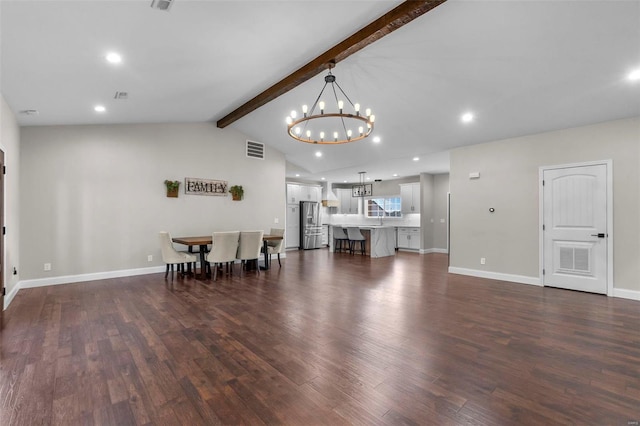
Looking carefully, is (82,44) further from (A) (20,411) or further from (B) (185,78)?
(A) (20,411)

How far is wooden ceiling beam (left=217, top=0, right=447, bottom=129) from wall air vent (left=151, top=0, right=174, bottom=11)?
6.29 ft

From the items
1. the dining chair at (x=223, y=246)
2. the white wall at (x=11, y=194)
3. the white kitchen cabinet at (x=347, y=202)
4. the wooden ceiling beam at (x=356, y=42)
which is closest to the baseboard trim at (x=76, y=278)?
the white wall at (x=11, y=194)

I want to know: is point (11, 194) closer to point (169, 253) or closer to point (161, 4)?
point (169, 253)

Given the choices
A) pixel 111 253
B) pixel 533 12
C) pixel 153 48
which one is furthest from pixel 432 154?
pixel 111 253

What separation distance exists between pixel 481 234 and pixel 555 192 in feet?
4.61

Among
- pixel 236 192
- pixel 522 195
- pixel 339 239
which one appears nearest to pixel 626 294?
pixel 522 195

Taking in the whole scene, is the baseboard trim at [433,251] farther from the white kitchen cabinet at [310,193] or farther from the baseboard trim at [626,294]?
the baseboard trim at [626,294]

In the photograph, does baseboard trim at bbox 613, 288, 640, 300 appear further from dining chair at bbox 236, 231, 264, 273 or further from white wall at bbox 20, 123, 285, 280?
white wall at bbox 20, 123, 285, 280

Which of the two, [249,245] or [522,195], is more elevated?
[522,195]

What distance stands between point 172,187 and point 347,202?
6898 mm

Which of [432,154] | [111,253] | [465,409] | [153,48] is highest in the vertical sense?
[153,48]

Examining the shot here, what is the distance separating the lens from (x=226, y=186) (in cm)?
733

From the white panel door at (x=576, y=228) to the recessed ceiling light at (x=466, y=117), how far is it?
1557mm

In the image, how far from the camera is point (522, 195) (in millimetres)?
5484
